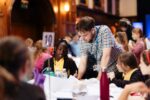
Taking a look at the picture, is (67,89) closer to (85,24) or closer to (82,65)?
(85,24)

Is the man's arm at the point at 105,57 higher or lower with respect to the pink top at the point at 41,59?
higher

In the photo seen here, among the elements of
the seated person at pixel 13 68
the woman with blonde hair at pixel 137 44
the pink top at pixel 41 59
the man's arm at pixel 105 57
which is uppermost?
the seated person at pixel 13 68

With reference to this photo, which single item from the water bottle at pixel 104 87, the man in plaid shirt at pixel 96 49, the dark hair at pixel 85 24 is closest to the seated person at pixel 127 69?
the man in plaid shirt at pixel 96 49

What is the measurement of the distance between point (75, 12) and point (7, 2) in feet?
13.5

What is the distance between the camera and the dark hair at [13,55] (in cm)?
173

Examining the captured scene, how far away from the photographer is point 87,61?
4703mm

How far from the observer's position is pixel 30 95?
185 cm

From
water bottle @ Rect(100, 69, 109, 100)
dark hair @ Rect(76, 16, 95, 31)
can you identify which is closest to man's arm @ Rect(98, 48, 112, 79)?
dark hair @ Rect(76, 16, 95, 31)

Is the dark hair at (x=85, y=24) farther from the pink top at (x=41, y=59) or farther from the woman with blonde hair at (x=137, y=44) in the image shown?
the woman with blonde hair at (x=137, y=44)

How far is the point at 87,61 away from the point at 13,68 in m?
3.00

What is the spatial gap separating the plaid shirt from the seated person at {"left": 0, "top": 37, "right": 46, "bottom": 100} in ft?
8.96

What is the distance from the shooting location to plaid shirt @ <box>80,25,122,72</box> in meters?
4.47

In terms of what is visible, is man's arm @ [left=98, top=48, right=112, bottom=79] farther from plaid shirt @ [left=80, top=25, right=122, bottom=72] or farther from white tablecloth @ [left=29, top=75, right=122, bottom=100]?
white tablecloth @ [left=29, top=75, right=122, bottom=100]

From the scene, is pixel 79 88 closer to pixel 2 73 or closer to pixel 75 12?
pixel 2 73
